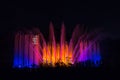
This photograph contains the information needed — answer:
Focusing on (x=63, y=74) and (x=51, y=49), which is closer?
Result: (x=63, y=74)

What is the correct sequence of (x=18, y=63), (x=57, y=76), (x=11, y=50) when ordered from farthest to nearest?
(x=11, y=50) < (x=18, y=63) < (x=57, y=76)

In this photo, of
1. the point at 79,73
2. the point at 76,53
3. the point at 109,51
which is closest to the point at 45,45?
the point at 76,53

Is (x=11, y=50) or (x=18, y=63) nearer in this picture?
(x=18, y=63)

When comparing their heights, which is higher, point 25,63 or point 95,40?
point 95,40

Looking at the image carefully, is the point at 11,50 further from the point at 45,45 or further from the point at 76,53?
the point at 76,53

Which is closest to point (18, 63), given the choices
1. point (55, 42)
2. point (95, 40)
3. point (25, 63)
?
point (25, 63)

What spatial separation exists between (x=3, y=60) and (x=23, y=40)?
10.8 ft

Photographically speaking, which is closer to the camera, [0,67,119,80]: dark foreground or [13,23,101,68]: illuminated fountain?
[0,67,119,80]: dark foreground

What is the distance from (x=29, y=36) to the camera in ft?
125

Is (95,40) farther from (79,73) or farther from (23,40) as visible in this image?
(79,73)

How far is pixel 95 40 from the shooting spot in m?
39.8

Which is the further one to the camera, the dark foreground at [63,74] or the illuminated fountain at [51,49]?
the illuminated fountain at [51,49]

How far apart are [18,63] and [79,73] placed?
16.3 metres

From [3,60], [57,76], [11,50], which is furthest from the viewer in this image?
[11,50]
